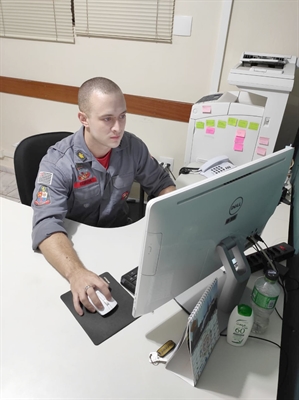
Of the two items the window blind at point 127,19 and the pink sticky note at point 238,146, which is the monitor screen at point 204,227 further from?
the window blind at point 127,19

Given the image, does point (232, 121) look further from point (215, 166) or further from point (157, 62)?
point (157, 62)

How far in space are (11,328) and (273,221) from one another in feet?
3.72

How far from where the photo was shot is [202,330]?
0.73m

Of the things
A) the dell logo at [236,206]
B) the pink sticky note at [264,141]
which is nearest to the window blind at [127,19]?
the pink sticky note at [264,141]

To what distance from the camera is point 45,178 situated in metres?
1.22

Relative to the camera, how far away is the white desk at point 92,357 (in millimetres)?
729

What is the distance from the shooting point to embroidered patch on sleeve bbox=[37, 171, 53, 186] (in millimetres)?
1210

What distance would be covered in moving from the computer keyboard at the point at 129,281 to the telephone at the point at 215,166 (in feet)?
2.98

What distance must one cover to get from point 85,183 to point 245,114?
100cm

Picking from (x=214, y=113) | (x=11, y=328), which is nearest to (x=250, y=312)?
(x=11, y=328)

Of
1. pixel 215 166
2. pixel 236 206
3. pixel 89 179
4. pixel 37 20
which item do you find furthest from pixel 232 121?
pixel 37 20

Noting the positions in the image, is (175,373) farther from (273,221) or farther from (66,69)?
(66,69)

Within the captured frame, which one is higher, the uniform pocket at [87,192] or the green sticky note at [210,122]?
the green sticky note at [210,122]

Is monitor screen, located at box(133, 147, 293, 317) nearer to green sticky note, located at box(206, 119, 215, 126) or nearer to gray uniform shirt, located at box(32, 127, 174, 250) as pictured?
gray uniform shirt, located at box(32, 127, 174, 250)
